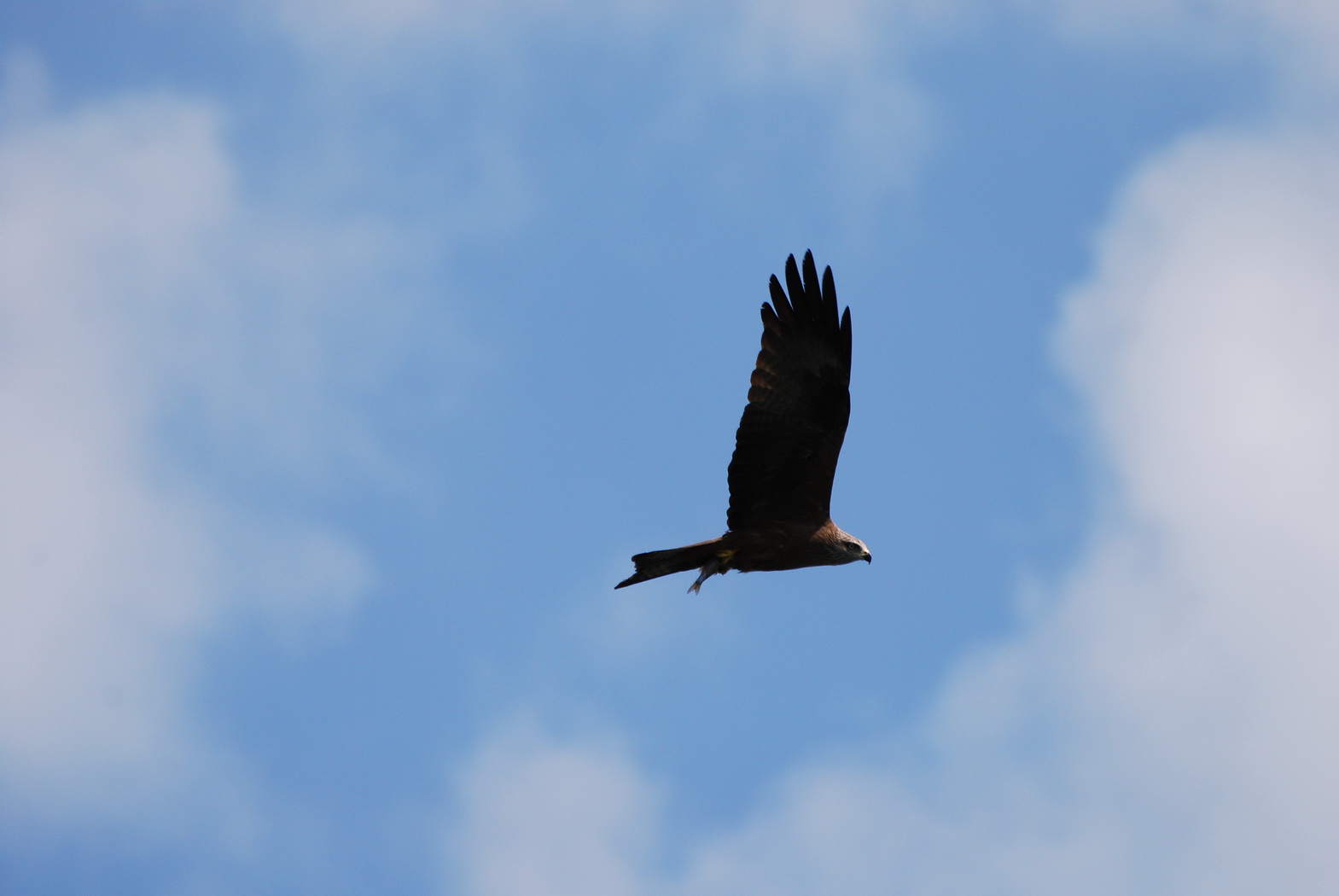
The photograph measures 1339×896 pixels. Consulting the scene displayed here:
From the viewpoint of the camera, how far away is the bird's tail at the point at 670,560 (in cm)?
1248

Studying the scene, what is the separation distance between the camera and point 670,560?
12586 millimetres

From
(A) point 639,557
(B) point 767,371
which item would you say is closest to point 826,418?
(B) point 767,371

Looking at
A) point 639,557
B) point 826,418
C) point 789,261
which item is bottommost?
point 639,557

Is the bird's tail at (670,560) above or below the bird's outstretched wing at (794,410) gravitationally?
below

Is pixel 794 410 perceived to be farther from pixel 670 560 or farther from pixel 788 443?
pixel 670 560

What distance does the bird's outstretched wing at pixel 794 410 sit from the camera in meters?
12.6

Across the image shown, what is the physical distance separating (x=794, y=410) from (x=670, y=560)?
1.64m

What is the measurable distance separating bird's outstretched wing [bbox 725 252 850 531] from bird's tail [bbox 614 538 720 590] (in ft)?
1.15

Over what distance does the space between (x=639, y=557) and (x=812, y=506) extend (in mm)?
1600

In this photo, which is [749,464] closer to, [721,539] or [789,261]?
[721,539]

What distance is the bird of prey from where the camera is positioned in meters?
12.6

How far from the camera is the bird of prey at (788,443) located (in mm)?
12633

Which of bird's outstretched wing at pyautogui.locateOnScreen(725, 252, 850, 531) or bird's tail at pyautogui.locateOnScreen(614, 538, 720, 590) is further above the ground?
bird's outstretched wing at pyautogui.locateOnScreen(725, 252, 850, 531)

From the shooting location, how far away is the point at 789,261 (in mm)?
12727
